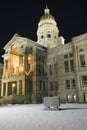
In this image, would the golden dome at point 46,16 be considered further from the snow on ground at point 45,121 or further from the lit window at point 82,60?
the snow on ground at point 45,121

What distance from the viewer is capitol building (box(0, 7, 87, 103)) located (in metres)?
40.5

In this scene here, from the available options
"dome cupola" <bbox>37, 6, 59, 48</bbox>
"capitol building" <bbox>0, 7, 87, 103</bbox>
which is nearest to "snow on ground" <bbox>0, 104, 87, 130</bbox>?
"capitol building" <bbox>0, 7, 87, 103</bbox>

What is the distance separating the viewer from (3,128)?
27.1 ft

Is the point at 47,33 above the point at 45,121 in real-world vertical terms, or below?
above

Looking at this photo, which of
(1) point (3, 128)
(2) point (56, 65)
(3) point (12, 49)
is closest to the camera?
(1) point (3, 128)

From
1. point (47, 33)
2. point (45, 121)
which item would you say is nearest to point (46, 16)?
point (47, 33)

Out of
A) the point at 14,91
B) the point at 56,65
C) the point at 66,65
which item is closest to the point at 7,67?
the point at 14,91

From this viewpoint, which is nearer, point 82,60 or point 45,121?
point 45,121

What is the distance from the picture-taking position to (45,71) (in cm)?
4822

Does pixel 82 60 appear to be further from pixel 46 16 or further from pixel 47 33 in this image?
pixel 46 16

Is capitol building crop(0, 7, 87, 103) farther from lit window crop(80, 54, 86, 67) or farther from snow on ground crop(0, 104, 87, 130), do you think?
snow on ground crop(0, 104, 87, 130)

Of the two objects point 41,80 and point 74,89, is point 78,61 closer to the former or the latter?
point 74,89

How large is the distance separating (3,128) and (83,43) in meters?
36.2

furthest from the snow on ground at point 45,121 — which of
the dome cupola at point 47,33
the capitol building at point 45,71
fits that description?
the dome cupola at point 47,33
